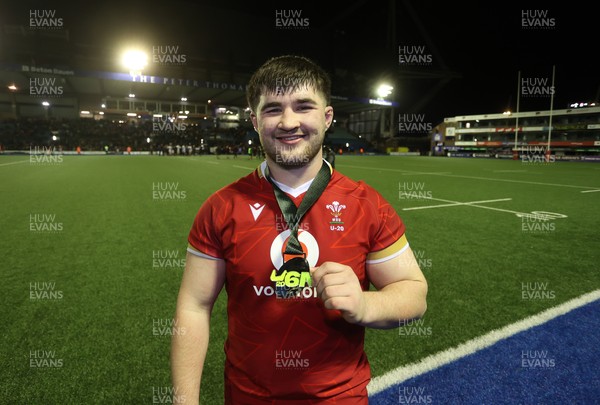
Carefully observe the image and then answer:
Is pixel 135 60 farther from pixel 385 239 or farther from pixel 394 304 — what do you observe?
pixel 394 304

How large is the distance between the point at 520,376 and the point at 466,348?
0.41m

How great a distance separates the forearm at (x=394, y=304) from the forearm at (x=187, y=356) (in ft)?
2.36

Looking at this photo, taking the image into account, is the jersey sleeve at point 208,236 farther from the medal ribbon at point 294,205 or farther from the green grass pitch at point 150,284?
the green grass pitch at point 150,284

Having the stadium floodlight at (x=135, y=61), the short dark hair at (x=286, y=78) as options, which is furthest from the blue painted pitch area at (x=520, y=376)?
the stadium floodlight at (x=135, y=61)

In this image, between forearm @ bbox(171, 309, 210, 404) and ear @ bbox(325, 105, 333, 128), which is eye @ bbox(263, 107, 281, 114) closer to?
ear @ bbox(325, 105, 333, 128)

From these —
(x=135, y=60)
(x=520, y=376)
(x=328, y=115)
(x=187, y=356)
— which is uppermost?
(x=135, y=60)

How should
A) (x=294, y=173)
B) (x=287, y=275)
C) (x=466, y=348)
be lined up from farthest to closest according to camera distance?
(x=466, y=348)
(x=294, y=173)
(x=287, y=275)

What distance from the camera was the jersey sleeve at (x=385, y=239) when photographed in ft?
5.41

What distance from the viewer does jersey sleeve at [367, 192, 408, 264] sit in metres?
1.65

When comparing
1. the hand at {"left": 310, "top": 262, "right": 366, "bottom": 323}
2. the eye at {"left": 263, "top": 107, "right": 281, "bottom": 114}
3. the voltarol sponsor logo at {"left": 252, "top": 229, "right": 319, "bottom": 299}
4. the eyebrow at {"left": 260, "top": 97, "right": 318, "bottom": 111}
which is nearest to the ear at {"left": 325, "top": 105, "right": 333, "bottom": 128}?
the eyebrow at {"left": 260, "top": 97, "right": 318, "bottom": 111}

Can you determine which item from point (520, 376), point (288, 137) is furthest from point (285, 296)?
point (520, 376)

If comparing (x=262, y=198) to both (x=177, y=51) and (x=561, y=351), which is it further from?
(x=177, y=51)

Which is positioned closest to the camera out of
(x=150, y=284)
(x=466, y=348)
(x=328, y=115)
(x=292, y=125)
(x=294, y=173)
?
(x=292, y=125)

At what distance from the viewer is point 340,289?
124 cm
